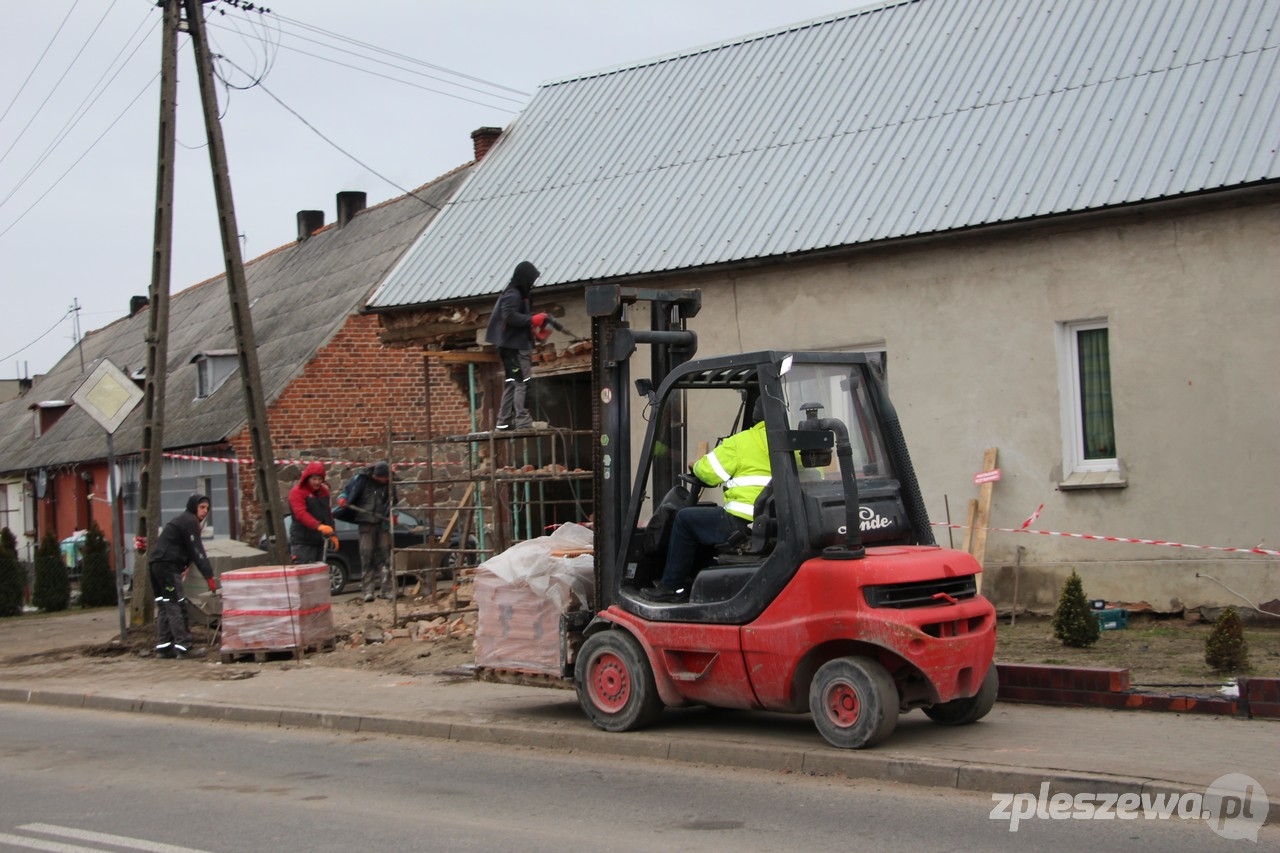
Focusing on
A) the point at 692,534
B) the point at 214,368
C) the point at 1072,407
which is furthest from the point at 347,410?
the point at 692,534

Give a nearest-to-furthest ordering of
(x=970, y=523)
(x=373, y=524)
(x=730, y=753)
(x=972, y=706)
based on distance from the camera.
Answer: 1. (x=730, y=753)
2. (x=972, y=706)
3. (x=970, y=523)
4. (x=373, y=524)

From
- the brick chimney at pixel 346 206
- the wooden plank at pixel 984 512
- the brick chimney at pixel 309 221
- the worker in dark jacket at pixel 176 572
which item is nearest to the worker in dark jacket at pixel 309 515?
the worker in dark jacket at pixel 176 572

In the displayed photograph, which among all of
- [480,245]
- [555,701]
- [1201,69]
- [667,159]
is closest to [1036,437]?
[1201,69]

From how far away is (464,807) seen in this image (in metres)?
7.62

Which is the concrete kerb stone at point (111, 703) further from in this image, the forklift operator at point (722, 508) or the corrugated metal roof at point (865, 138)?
the corrugated metal roof at point (865, 138)

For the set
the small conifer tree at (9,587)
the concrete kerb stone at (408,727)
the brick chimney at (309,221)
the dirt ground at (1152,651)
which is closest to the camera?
the dirt ground at (1152,651)

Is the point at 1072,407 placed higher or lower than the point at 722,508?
higher

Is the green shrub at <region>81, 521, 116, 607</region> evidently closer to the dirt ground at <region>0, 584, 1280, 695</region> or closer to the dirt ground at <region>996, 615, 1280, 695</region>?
the dirt ground at <region>0, 584, 1280, 695</region>

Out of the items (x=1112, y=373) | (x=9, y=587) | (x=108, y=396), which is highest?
(x=108, y=396)

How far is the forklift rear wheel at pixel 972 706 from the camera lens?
28.4ft

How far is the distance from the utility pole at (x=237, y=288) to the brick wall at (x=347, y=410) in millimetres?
9549

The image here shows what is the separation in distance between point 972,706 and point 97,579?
1809cm

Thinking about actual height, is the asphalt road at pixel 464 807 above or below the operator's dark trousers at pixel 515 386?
below

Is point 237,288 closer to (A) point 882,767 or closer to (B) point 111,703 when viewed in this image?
(B) point 111,703
